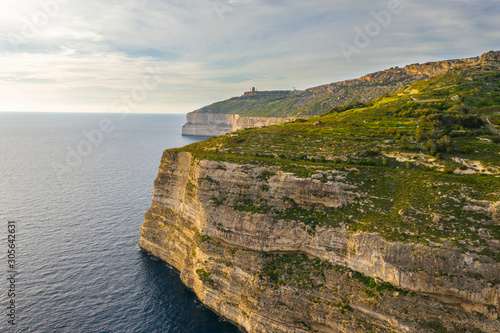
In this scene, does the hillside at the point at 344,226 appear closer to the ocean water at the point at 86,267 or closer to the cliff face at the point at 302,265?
the cliff face at the point at 302,265

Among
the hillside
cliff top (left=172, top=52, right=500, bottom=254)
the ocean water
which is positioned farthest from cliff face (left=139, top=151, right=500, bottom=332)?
the ocean water

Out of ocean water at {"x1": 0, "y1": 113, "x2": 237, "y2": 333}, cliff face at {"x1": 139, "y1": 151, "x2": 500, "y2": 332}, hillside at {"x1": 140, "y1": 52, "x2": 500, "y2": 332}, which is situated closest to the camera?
cliff face at {"x1": 139, "y1": 151, "x2": 500, "y2": 332}

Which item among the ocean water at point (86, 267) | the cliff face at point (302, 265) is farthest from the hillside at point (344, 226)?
the ocean water at point (86, 267)

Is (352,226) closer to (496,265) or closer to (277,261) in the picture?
(277,261)

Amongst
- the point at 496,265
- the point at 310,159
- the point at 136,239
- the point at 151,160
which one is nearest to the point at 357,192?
the point at 310,159

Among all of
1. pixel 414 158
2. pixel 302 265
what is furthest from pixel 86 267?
pixel 414 158

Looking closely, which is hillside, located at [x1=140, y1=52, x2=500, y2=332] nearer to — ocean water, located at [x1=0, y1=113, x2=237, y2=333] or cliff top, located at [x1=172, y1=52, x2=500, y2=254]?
cliff top, located at [x1=172, y1=52, x2=500, y2=254]
